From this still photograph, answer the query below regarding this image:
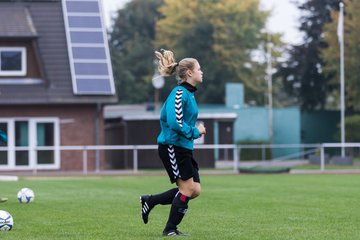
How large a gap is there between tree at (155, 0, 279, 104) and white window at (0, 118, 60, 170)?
39.8 meters

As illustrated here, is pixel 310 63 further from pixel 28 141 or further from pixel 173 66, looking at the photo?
pixel 173 66

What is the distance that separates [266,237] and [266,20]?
75.6 metres

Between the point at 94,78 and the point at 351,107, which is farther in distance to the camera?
the point at 351,107

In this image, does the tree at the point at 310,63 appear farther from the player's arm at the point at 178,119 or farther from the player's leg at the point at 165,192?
the player's arm at the point at 178,119

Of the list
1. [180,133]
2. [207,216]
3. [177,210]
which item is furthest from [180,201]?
[207,216]

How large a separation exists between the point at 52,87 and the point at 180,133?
30852 millimetres

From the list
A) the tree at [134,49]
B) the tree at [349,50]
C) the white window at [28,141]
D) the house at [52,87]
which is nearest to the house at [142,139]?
the house at [52,87]

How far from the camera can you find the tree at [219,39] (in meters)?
80.2

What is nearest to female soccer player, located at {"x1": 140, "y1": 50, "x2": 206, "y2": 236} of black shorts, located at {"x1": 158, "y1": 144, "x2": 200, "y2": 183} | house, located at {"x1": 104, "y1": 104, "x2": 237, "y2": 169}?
black shorts, located at {"x1": 158, "y1": 144, "x2": 200, "y2": 183}

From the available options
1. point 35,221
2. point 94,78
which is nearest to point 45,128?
point 94,78

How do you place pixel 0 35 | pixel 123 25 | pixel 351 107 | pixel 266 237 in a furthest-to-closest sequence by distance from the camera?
1. pixel 123 25
2. pixel 351 107
3. pixel 0 35
4. pixel 266 237

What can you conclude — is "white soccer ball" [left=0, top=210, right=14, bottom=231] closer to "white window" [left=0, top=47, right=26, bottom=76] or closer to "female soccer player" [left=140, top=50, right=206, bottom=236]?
"female soccer player" [left=140, top=50, right=206, bottom=236]

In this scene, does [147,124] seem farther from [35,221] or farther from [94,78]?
[35,221]

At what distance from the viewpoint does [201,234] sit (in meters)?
10.7
